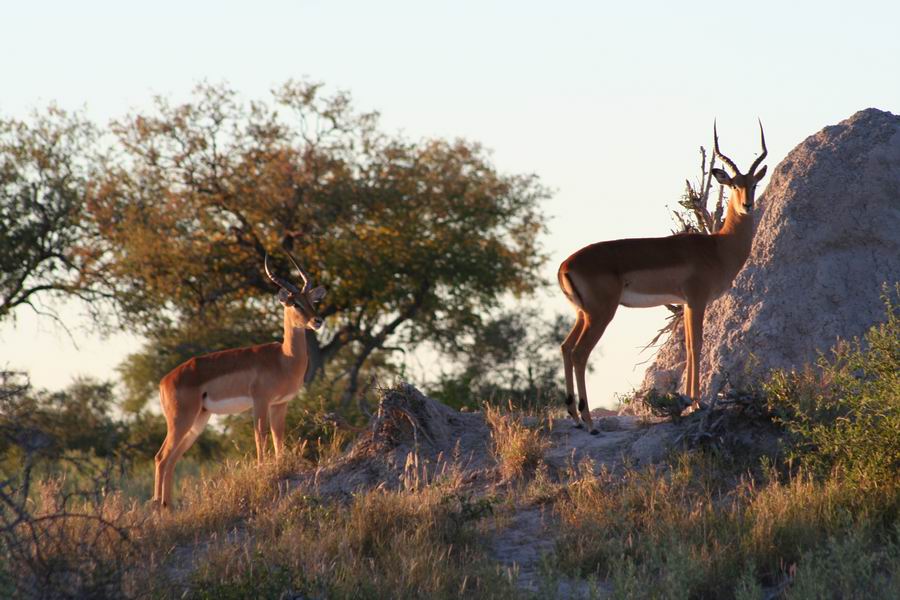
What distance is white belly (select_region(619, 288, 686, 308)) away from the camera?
40.0 feet

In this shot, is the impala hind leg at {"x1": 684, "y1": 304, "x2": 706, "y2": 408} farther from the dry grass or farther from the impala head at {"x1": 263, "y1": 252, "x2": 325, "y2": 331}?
the impala head at {"x1": 263, "y1": 252, "x2": 325, "y2": 331}

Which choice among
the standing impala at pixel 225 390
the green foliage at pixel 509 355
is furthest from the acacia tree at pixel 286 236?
the standing impala at pixel 225 390

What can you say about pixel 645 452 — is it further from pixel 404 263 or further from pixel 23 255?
pixel 23 255

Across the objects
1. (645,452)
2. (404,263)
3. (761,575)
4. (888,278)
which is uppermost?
(404,263)

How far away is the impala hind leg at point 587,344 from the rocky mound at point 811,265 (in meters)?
1.14

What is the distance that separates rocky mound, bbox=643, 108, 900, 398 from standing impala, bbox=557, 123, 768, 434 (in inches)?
19.6

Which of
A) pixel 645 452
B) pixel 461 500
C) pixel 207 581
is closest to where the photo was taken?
pixel 207 581

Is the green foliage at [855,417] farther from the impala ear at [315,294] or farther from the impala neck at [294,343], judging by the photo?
the impala ear at [315,294]

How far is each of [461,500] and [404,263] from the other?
17.5 meters

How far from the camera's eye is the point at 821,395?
10.9 metres

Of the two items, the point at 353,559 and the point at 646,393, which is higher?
the point at 646,393

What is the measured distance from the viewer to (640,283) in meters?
12.1

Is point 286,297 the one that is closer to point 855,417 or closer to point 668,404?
point 668,404

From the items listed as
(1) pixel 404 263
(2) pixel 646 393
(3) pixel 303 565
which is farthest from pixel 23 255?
(3) pixel 303 565
